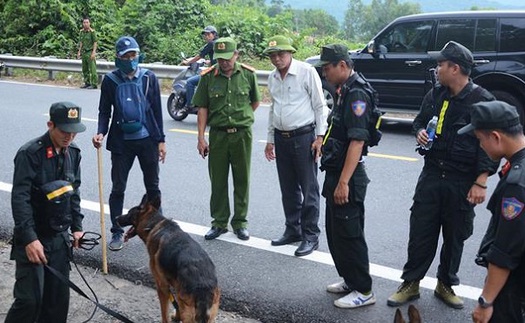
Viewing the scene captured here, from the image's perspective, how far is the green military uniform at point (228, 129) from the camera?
18.6 ft

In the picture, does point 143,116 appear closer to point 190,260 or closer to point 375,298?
point 190,260


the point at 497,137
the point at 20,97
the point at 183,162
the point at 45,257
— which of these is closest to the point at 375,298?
the point at 497,137

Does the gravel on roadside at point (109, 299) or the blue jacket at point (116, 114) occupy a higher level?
the blue jacket at point (116, 114)

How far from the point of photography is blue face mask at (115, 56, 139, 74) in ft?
17.5

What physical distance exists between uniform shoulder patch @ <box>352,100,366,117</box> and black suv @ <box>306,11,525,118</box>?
606 cm

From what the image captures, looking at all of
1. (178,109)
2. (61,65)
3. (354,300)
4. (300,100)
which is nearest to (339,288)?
(354,300)

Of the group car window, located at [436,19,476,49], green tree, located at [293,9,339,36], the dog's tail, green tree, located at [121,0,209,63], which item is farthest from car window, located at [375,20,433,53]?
green tree, located at [293,9,339,36]

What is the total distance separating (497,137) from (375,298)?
6.80ft

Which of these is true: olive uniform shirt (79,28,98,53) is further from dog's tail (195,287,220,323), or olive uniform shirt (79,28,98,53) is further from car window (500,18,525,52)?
dog's tail (195,287,220,323)

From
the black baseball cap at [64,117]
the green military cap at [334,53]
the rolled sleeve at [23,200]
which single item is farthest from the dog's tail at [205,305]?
the green military cap at [334,53]

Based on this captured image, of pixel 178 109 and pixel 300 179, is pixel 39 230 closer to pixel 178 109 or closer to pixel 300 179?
pixel 300 179

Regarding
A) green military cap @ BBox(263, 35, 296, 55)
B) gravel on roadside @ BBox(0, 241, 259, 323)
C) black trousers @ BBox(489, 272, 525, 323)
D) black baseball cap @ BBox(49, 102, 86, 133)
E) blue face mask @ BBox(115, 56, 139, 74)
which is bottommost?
gravel on roadside @ BBox(0, 241, 259, 323)

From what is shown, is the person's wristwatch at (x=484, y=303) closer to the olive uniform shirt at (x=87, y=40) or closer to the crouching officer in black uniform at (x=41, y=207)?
the crouching officer in black uniform at (x=41, y=207)

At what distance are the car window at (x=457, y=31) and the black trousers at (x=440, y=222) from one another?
6.20m
